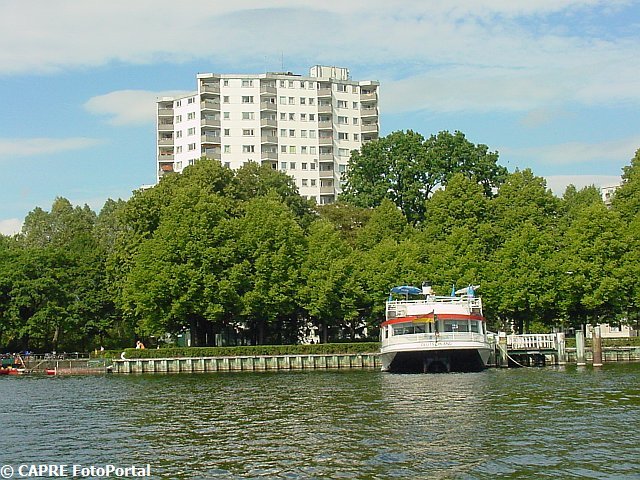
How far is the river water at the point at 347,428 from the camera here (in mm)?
28672

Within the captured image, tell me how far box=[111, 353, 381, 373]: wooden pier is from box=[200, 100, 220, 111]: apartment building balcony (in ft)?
281

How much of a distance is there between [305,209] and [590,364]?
46.2 meters

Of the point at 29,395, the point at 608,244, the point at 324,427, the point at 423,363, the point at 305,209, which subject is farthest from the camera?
the point at 305,209

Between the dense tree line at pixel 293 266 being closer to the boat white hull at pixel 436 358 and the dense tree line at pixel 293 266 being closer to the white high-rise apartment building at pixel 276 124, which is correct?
the boat white hull at pixel 436 358

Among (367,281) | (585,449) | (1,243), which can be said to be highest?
(1,243)

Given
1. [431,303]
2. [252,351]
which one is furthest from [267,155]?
[431,303]

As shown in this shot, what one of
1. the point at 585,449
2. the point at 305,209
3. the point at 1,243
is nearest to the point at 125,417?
the point at 585,449

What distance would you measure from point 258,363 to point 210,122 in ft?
287

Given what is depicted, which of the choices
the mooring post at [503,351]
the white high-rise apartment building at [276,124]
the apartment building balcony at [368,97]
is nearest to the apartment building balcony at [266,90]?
the white high-rise apartment building at [276,124]

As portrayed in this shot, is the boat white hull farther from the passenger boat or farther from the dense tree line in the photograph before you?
the dense tree line

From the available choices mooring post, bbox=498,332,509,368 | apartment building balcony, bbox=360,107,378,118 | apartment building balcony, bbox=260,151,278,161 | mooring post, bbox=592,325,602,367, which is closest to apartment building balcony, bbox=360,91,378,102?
apartment building balcony, bbox=360,107,378,118

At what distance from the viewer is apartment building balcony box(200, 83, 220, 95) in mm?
160625

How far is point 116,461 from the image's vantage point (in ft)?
101

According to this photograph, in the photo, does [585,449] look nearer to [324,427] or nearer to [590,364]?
[324,427]
